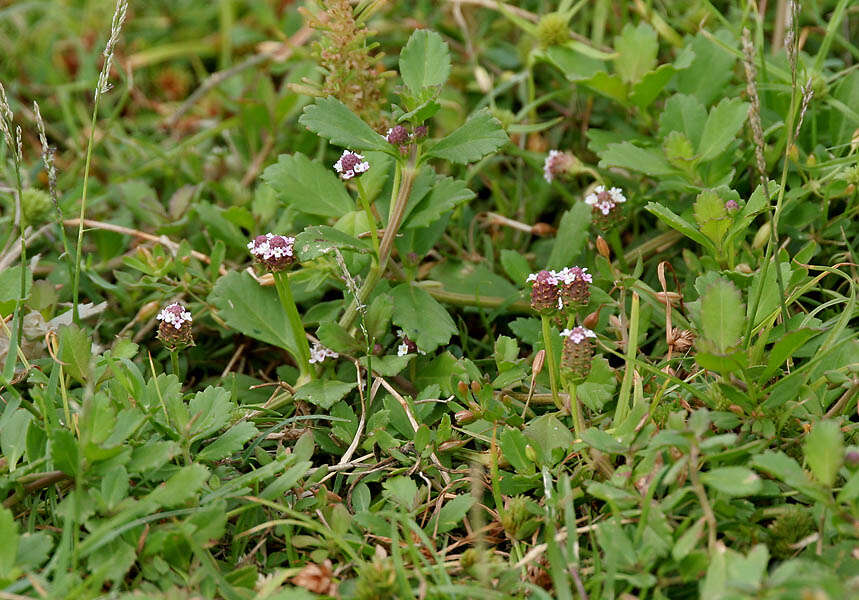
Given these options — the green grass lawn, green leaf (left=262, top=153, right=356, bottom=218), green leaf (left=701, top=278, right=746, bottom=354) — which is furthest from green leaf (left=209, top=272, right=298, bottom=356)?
green leaf (left=701, top=278, right=746, bottom=354)

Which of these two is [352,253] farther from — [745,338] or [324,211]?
[745,338]

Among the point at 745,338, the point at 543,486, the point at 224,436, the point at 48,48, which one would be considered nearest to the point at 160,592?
the point at 224,436

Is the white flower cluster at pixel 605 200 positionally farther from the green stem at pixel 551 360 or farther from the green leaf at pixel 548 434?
the green leaf at pixel 548 434

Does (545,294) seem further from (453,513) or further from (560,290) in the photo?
(453,513)

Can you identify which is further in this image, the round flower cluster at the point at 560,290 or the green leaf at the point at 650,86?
the green leaf at the point at 650,86

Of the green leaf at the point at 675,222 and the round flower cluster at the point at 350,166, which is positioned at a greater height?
the round flower cluster at the point at 350,166

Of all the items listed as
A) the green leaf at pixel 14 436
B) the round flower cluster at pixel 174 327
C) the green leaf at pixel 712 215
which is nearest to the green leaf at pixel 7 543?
the green leaf at pixel 14 436

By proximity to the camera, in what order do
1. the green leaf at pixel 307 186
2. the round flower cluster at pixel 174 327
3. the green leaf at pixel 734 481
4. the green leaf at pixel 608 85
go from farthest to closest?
the green leaf at pixel 608 85 < the green leaf at pixel 307 186 < the round flower cluster at pixel 174 327 < the green leaf at pixel 734 481
